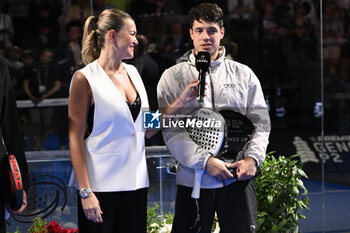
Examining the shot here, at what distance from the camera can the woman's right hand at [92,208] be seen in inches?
106

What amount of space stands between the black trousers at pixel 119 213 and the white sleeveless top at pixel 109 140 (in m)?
0.04

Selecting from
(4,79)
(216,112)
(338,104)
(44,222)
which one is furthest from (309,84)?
(4,79)

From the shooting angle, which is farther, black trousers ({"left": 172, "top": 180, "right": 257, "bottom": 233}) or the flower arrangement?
the flower arrangement

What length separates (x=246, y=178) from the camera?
301 centimetres

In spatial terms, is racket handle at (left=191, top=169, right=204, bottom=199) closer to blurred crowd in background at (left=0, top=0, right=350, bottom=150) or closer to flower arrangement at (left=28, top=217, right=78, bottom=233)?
blurred crowd in background at (left=0, top=0, right=350, bottom=150)

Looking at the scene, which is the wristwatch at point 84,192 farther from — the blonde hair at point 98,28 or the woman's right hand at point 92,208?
the blonde hair at point 98,28

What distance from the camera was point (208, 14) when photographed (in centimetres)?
309

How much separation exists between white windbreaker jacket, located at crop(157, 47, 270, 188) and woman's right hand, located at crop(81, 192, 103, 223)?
53cm

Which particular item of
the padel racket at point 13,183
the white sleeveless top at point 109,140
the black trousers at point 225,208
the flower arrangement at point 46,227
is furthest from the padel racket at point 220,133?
the flower arrangement at point 46,227

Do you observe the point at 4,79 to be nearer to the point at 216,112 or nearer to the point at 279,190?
the point at 216,112

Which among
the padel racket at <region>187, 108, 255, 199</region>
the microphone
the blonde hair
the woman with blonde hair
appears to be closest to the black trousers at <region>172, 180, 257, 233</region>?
the padel racket at <region>187, 108, 255, 199</region>

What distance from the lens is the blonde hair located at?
278 centimetres

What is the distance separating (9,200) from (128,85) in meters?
0.81

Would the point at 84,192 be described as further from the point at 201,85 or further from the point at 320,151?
the point at 320,151
